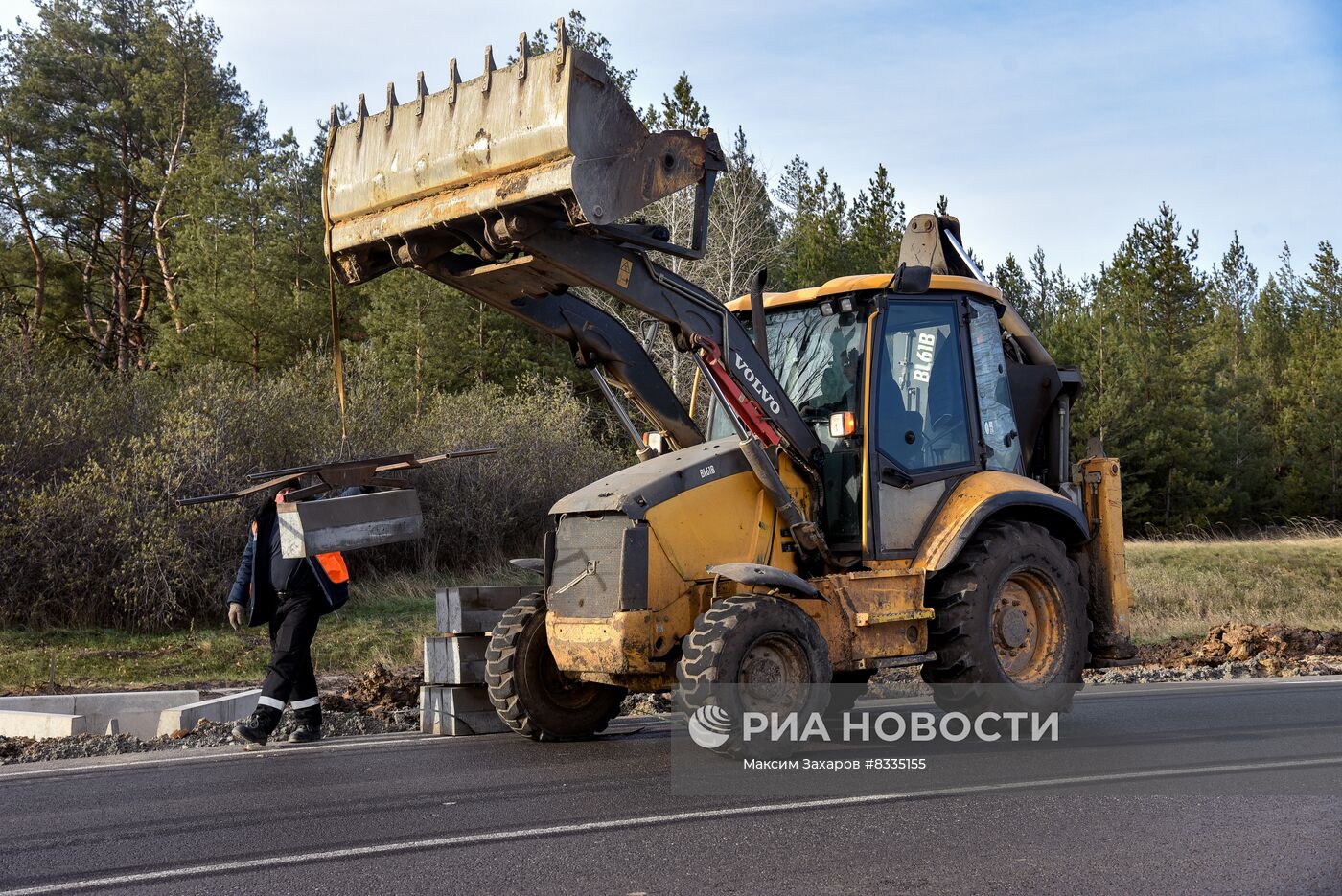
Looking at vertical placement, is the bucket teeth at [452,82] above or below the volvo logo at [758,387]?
above

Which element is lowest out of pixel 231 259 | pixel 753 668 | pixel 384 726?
pixel 384 726

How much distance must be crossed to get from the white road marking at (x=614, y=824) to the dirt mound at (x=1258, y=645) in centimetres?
773

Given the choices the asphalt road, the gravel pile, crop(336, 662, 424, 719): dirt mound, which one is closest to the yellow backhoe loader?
the asphalt road

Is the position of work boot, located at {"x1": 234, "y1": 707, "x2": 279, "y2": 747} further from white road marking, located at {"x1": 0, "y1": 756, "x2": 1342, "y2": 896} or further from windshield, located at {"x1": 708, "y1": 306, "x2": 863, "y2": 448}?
windshield, located at {"x1": 708, "y1": 306, "x2": 863, "y2": 448}

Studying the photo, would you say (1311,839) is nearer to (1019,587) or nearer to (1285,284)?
(1019,587)

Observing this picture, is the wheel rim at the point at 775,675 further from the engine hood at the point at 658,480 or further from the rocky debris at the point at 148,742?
the rocky debris at the point at 148,742

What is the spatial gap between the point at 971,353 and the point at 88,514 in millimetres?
12967

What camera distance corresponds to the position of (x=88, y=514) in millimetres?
17719

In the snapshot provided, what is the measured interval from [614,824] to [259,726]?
3631 millimetres

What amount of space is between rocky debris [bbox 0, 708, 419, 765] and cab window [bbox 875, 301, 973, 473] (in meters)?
4.24

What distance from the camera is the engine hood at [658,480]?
26.1ft

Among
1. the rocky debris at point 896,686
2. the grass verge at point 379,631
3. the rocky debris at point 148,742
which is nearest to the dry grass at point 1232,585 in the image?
the grass verge at point 379,631

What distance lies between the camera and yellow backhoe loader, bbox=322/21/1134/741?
25.0 ft

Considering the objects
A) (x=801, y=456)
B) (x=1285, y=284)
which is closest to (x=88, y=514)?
(x=801, y=456)
